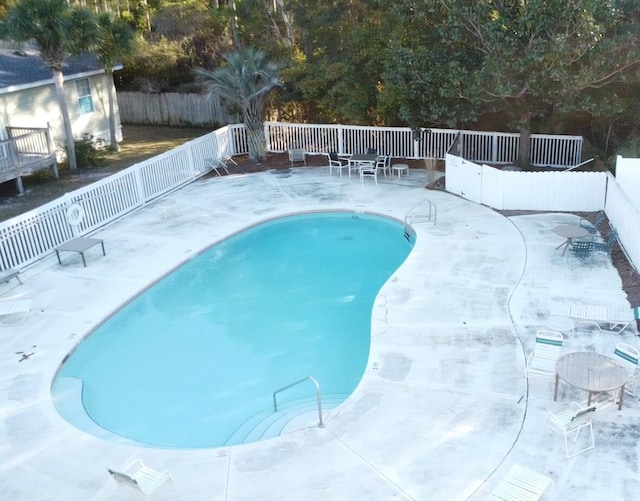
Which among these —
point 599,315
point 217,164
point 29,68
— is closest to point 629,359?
point 599,315

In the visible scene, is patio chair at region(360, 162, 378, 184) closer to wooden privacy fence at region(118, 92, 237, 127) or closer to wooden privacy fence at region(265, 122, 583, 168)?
wooden privacy fence at region(265, 122, 583, 168)

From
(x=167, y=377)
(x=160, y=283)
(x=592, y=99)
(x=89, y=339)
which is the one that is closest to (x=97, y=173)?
(x=160, y=283)

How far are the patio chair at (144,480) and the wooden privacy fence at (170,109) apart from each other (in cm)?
2207

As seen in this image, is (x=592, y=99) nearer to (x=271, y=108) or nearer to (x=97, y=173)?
(x=271, y=108)

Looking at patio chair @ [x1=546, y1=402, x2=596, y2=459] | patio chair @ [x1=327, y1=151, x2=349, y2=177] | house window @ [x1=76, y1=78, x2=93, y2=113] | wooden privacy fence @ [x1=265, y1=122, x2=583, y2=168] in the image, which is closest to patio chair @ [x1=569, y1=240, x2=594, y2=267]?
patio chair @ [x1=546, y1=402, x2=596, y2=459]

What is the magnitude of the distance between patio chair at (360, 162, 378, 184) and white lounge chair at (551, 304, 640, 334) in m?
8.83

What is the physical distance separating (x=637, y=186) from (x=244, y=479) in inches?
439

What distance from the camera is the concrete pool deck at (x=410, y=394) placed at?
753cm

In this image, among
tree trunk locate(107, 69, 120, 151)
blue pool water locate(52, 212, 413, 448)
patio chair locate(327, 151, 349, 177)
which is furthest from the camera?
tree trunk locate(107, 69, 120, 151)

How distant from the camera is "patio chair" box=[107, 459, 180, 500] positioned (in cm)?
699

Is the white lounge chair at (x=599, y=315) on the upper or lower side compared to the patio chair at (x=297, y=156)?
lower

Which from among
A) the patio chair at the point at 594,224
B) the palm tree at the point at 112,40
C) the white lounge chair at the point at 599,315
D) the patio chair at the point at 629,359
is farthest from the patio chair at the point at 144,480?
the palm tree at the point at 112,40

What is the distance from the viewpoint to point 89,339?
Answer: 37.2 ft

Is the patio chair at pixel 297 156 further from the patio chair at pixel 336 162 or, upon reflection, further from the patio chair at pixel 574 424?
the patio chair at pixel 574 424
